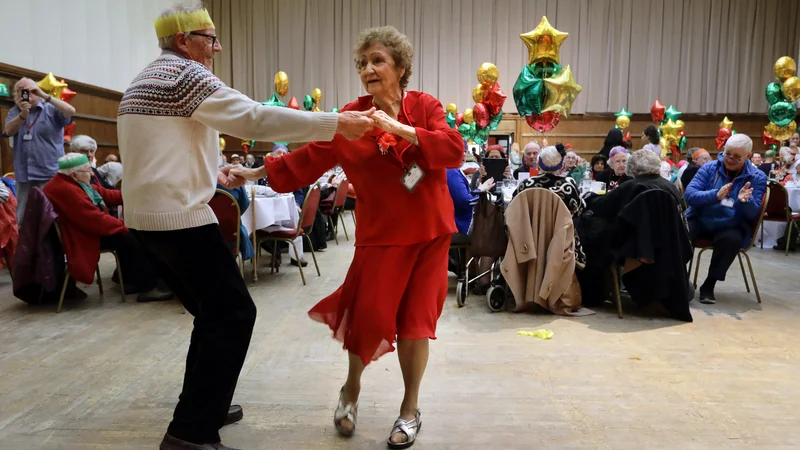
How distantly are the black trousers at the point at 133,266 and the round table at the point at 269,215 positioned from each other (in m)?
0.77

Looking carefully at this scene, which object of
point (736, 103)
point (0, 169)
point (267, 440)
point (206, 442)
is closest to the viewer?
point (206, 442)

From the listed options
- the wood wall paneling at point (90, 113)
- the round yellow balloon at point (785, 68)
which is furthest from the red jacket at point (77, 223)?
the round yellow balloon at point (785, 68)

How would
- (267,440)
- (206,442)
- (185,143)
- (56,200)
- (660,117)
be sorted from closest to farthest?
(185,143) < (206,442) < (267,440) < (56,200) < (660,117)

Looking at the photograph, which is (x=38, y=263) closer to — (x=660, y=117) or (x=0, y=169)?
(x=0, y=169)

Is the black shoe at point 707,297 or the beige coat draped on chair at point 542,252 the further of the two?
the black shoe at point 707,297

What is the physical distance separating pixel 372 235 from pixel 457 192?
1996mm

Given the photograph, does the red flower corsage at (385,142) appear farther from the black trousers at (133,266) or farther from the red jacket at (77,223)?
the black trousers at (133,266)

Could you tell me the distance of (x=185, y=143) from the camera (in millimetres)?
1646

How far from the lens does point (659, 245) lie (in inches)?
144

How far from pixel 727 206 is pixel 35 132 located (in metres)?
5.63

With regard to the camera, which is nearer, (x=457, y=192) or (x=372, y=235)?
(x=372, y=235)

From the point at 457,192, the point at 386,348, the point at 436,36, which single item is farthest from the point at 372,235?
the point at 436,36

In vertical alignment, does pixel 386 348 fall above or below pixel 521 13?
below

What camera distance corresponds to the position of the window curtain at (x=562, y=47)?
14.1m
